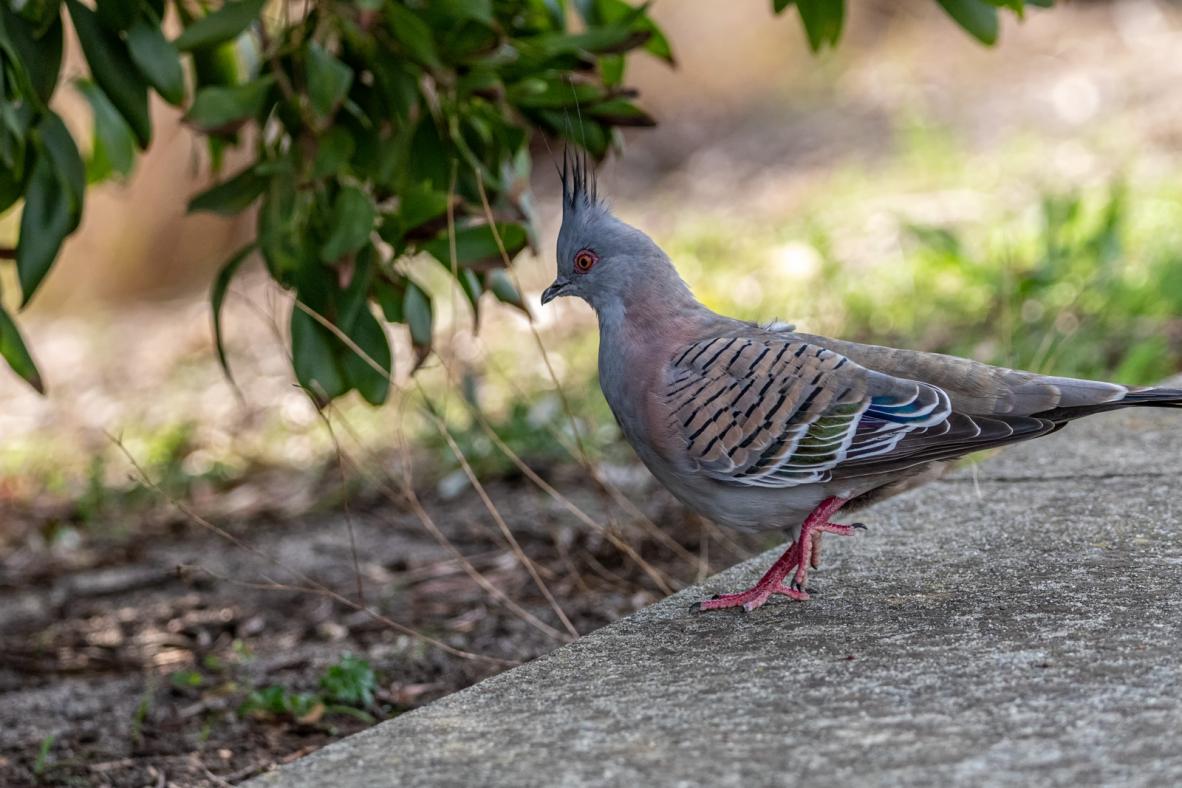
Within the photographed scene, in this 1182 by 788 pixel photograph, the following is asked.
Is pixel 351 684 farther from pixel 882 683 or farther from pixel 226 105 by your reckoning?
pixel 882 683

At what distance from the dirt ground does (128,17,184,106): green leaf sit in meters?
1.02

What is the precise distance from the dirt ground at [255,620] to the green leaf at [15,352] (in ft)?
1.75

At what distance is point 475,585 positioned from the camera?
4445 millimetres

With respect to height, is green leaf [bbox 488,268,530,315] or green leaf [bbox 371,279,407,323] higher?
green leaf [bbox 488,268,530,315]

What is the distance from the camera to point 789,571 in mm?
2918

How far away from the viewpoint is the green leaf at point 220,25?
2.98 metres

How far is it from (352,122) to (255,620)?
1701 mm

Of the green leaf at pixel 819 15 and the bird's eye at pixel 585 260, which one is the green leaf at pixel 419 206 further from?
the green leaf at pixel 819 15

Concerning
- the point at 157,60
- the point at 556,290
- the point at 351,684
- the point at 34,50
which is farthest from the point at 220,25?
the point at 351,684

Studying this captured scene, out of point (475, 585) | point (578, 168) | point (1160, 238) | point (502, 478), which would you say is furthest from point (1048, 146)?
point (578, 168)

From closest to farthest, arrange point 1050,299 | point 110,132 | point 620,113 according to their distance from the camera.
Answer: point 620,113 → point 110,132 → point 1050,299

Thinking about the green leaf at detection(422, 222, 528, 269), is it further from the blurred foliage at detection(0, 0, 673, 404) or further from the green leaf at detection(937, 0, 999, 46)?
the green leaf at detection(937, 0, 999, 46)

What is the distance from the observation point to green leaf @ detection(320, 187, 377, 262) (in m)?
3.12

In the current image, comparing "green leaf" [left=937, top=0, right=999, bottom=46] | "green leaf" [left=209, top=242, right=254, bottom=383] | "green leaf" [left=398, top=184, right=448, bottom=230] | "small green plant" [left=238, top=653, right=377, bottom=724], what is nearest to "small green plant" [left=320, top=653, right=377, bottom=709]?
"small green plant" [left=238, top=653, right=377, bottom=724]
